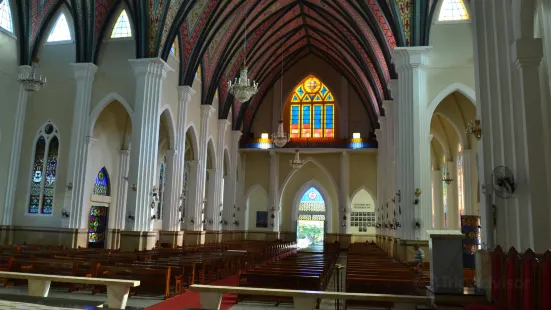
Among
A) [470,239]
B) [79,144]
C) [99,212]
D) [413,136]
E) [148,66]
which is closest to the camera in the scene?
[470,239]

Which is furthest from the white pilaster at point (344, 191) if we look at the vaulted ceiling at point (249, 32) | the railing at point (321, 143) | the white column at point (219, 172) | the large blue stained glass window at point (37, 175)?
the large blue stained glass window at point (37, 175)

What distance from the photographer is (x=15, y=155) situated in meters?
19.3

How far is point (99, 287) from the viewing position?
1022cm

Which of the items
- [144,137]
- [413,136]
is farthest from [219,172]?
[413,136]

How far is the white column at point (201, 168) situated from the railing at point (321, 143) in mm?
8017

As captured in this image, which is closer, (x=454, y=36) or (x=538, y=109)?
(x=538, y=109)

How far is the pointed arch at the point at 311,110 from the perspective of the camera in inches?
1340

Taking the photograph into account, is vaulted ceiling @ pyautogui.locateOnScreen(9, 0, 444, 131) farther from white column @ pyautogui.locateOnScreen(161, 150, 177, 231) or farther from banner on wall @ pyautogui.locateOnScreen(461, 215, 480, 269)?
banner on wall @ pyautogui.locateOnScreen(461, 215, 480, 269)

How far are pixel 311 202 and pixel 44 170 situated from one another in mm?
20678

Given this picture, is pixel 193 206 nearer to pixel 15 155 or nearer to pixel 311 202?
pixel 15 155

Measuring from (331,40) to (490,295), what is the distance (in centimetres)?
2498

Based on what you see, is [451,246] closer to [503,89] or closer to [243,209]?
[503,89]

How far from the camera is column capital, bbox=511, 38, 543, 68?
23.0ft

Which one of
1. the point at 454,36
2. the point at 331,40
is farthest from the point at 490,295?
the point at 331,40
